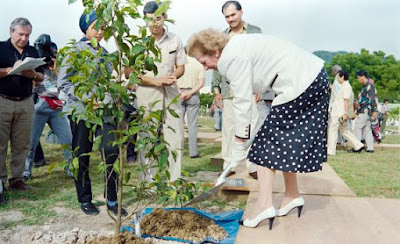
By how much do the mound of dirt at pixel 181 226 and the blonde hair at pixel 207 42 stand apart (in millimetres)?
1219

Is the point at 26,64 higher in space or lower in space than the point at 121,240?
higher

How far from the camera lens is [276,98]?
3.00 meters

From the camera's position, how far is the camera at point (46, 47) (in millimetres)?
5516

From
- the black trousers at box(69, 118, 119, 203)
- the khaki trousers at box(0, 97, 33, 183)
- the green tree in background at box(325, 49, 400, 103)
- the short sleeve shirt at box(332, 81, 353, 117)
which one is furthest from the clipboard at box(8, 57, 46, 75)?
the green tree in background at box(325, 49, 400, 103)

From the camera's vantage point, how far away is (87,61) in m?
2.43

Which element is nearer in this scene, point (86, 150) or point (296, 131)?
point (296, 131)

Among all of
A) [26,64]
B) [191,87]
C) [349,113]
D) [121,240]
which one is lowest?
[349,113]

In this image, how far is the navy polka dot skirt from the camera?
2.96 meters

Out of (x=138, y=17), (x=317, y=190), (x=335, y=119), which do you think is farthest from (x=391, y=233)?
(x=335, y=119)

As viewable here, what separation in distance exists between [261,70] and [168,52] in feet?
4.87

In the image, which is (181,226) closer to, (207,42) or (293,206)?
(293,206)

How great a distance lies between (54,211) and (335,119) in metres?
6.32

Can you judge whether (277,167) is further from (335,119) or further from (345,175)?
(335,119)

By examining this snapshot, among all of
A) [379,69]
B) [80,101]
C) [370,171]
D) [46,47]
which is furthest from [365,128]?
[379,69]
